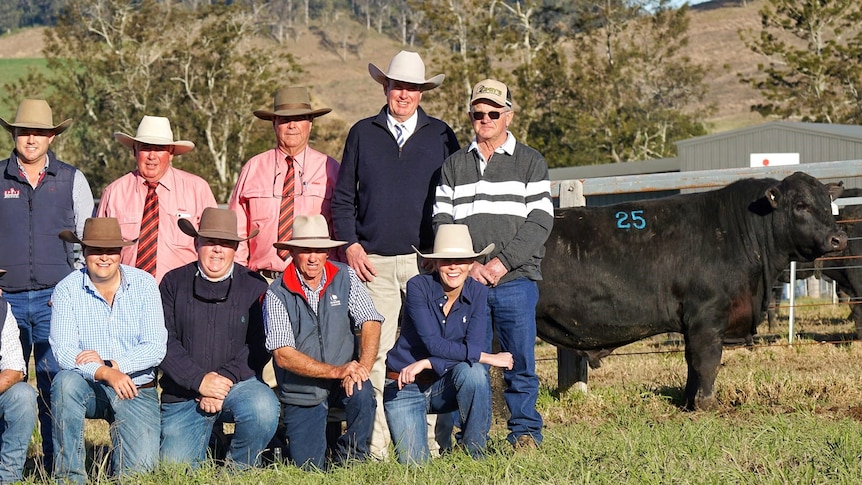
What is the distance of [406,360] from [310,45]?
114m

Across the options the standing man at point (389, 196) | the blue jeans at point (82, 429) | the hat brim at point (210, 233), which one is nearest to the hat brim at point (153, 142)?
the hat brim at point (210, 233)

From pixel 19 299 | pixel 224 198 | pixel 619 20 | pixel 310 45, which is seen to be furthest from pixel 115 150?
pixel 310 45

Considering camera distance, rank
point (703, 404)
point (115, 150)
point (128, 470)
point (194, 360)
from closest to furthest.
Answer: point (128, 470) < point (194, 360) < point (703, 404) < point (115, 150)

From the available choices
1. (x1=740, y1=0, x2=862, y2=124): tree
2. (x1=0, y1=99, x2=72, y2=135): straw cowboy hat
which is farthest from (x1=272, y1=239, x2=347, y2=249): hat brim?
(x1=740, y1=0, x2=862, y2=124): tree

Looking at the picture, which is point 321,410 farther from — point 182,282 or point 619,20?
point 619,20

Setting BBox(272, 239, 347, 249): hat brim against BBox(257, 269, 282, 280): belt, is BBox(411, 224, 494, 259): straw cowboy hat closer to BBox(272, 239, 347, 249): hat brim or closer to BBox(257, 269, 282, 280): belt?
BBox(272, 239, 347, 249): hat brim

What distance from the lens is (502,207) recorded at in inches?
254

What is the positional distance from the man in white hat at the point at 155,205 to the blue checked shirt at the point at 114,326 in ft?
1.76

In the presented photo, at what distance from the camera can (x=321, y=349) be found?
6.17 m

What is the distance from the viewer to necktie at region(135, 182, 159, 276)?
6777mm

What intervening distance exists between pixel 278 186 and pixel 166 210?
0.70 metres

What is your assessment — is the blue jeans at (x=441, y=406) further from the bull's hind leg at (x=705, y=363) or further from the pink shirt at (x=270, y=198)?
the bull's hind leg at (x=705, y=363)

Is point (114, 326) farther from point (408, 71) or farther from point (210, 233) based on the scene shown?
point (408, 71)

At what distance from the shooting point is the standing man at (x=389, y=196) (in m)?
6.66
